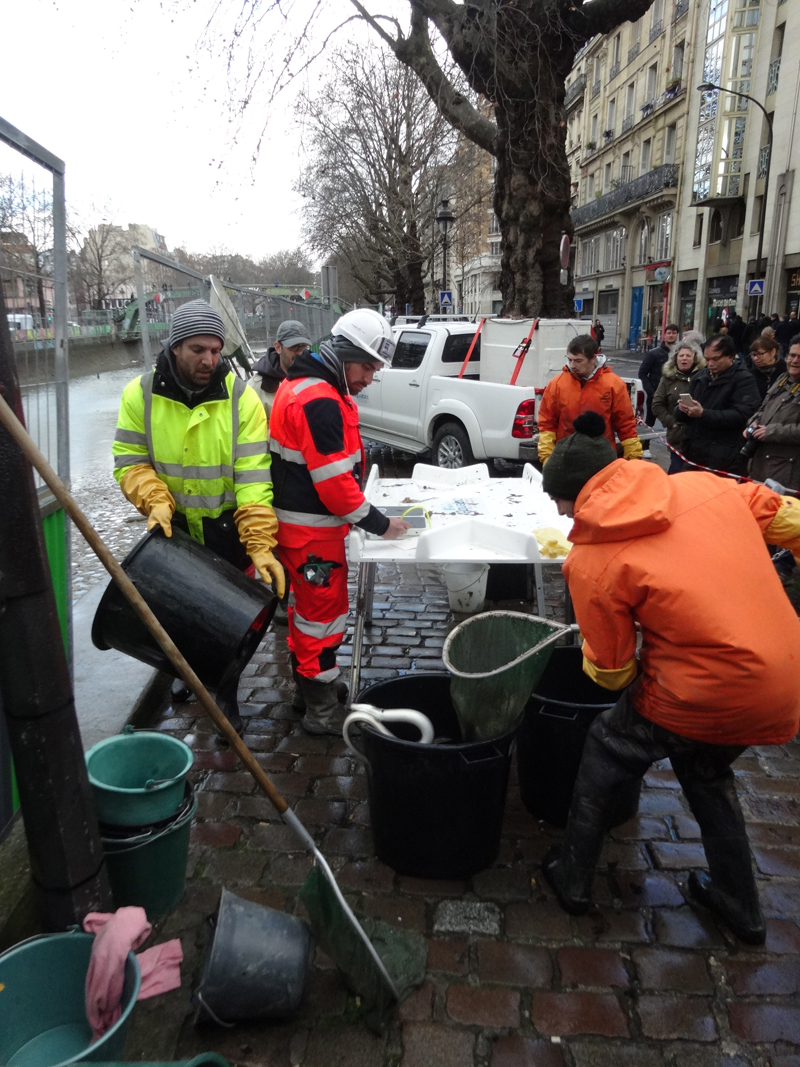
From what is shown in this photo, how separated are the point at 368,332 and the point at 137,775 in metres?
2.04

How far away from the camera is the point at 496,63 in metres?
8.86

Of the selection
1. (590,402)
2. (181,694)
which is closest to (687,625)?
(181,694)

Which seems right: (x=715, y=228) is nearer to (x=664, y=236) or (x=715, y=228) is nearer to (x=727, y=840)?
(x=664, y=236)

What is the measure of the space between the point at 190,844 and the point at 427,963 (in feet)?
3.40

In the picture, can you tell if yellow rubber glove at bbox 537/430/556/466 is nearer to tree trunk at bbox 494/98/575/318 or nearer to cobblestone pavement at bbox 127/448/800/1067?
cobblestone pavement at bbox 127/448/800/1067

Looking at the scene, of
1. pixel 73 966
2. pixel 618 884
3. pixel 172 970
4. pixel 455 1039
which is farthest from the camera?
pixel 618 884

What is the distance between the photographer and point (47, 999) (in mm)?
1850

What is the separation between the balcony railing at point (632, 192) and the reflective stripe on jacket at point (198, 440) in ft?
124

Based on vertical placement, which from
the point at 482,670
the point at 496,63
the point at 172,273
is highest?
the point at 496,63

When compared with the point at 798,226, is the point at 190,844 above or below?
below

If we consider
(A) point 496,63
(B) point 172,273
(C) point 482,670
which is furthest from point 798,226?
(C) point 482,670

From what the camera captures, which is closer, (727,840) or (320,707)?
(727,840)

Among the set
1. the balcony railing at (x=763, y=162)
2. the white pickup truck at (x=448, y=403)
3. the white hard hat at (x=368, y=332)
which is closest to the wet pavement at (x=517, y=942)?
the white hard hat at (x=368, y=332)

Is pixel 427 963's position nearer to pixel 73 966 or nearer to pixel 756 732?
pixel 73 966
